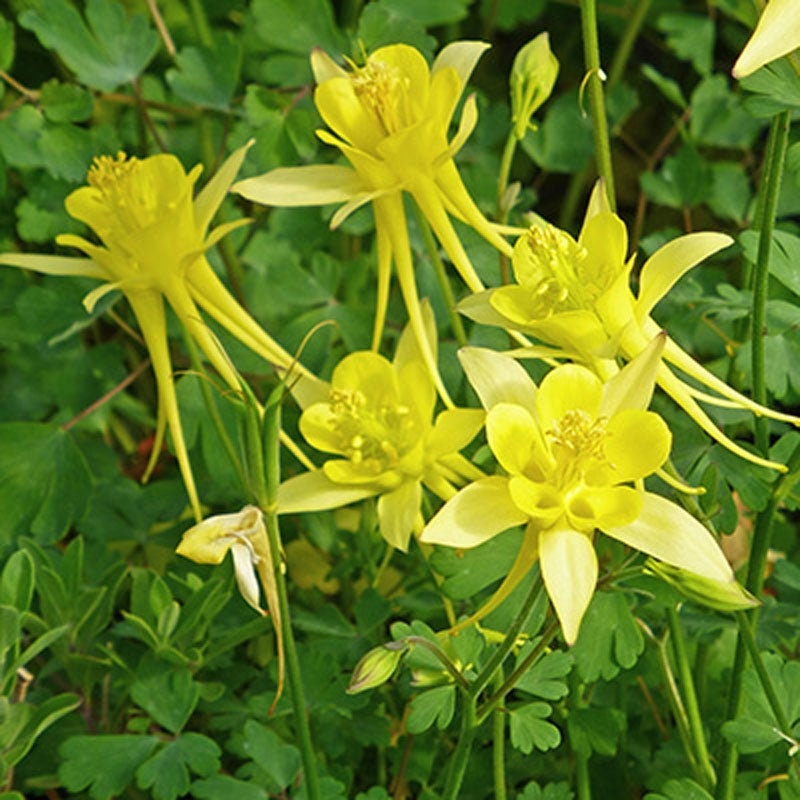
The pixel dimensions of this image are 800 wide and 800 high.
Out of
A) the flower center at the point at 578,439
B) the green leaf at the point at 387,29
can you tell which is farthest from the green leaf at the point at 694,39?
the flower center at the point at 578,439

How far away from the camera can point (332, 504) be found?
2.91ft

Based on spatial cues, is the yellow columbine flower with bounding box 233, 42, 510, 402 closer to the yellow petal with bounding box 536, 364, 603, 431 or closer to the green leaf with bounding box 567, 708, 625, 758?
the yellow petal with bounding box 536, 364, 603, 431

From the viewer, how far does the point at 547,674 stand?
0.85 meters

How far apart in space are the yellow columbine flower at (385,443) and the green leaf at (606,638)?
0.11m

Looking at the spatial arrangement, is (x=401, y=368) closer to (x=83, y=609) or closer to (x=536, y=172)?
(x=83, y=609)

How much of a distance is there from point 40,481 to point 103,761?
1.01ft

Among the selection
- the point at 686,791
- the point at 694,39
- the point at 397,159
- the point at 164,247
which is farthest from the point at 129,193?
the point at 694,39

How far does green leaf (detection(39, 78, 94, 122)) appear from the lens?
1.21 meters

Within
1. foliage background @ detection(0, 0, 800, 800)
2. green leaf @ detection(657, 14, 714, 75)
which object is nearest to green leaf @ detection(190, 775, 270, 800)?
foliage background @ detection(0, 0, 800, 800)

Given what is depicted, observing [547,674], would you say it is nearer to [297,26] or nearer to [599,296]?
[599,296]

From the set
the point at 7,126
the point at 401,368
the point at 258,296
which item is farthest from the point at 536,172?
the point at 401,368

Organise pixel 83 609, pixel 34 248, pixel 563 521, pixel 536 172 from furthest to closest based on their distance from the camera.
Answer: pixel 536 172 → pixel 34 248 → pixel 83 609 → pixel 563 521

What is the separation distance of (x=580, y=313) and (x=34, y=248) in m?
0.83

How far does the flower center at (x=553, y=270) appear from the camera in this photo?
79 centimetres
